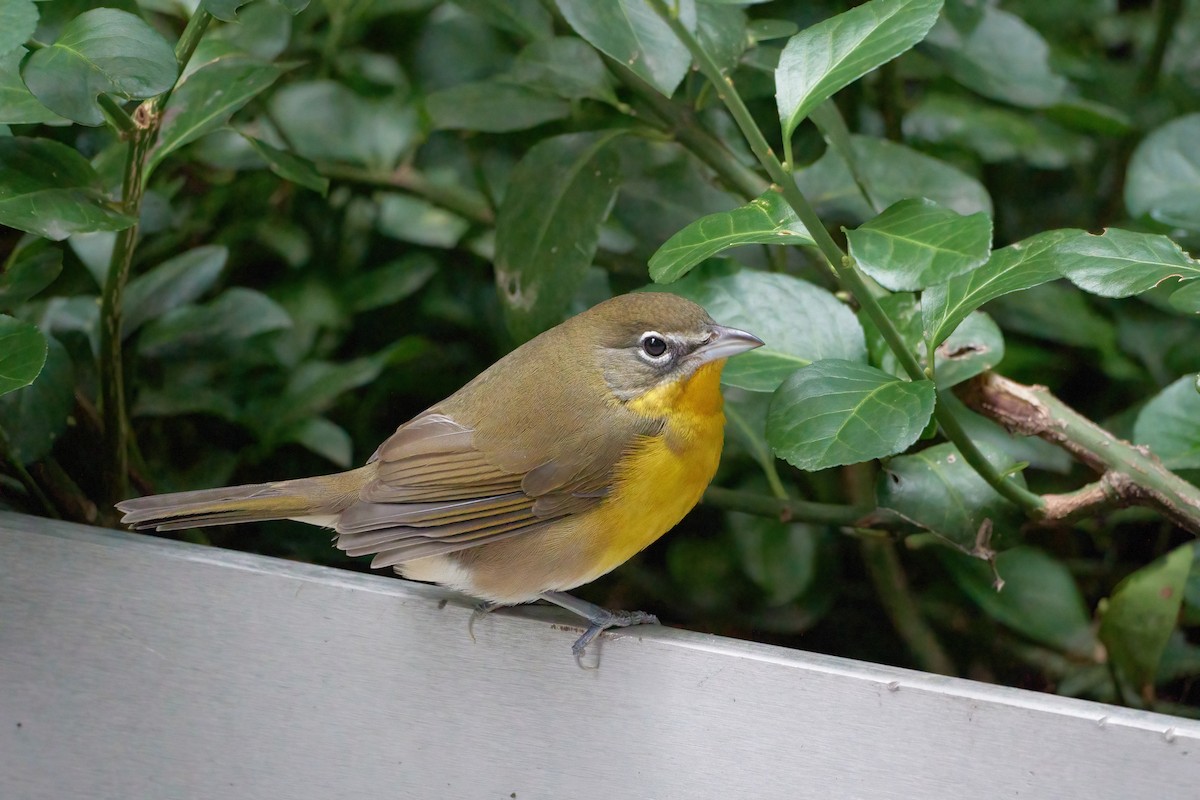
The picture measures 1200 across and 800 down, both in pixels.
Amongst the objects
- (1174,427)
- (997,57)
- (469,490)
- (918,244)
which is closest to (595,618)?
(469,490)

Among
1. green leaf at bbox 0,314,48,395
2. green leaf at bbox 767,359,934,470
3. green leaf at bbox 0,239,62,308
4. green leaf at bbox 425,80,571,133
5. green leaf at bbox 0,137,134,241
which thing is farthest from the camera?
green leaf at bbox 425,80,571,133

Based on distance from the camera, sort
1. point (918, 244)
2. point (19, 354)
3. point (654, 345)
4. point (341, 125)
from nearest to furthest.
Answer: point (918, 244)
point (19, 354)
point (654, 345)
point (341, 125)

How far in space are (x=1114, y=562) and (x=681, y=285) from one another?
1153 mm

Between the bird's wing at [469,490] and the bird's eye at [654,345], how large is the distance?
4.4 inches

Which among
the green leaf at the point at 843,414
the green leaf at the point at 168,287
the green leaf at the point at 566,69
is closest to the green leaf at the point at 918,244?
the green leaf at the point at 843,414

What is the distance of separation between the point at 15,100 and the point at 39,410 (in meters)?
0.50

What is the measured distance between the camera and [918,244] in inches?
49.7

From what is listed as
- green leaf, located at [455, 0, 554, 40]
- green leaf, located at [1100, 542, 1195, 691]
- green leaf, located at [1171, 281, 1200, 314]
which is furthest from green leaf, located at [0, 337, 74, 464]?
green leaf, located at [1100, 542, 1195, 691]

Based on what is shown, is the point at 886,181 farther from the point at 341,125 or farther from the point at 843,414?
the point at 341,125

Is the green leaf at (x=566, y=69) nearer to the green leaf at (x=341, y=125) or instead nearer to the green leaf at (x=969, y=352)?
the green leaf at (x=341, y=125)

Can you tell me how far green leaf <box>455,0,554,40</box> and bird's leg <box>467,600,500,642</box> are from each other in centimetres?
107

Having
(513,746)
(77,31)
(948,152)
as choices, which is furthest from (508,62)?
(513,746)

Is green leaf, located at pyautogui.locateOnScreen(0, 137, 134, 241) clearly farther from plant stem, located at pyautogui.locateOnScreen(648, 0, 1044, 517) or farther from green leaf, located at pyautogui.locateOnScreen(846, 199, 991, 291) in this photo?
green leaf, located at pyautogui.locateOnScreen(846, 199, 991, 291)

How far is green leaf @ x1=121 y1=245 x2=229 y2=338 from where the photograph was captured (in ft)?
6.71
